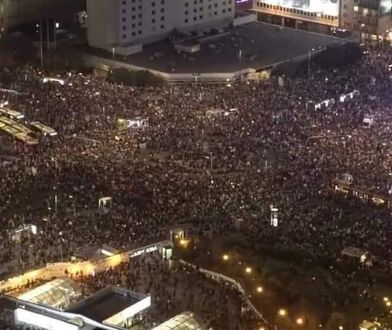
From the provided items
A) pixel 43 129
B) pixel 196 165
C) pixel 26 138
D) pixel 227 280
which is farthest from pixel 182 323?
pixel 43 129

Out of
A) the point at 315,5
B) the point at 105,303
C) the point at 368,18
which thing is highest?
the point at 105,303

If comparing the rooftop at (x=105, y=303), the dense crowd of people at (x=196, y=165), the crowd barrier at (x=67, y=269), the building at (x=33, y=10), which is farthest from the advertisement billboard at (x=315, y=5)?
the rooftop at (x=105, y=303)

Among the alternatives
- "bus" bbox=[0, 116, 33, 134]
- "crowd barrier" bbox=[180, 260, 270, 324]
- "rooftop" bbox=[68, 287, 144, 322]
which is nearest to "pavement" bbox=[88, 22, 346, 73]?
"bus" bbox=[0, 116, 33, 134]

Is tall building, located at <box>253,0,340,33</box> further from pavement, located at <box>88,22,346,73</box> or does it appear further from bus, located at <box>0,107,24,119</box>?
bus, located at <box>0,107,24,119</box>

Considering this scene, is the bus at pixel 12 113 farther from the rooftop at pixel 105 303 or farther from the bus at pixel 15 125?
the rooftop at pixel 105 303

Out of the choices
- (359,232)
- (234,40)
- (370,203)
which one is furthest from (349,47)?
(359,232)

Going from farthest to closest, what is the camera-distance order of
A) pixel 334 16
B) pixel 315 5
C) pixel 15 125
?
pixel 315 5 < pixel 334 16 < pixel 15 125

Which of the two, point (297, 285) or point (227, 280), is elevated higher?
point (297, 285)

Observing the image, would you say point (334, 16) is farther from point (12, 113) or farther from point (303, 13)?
point (12, 113)
